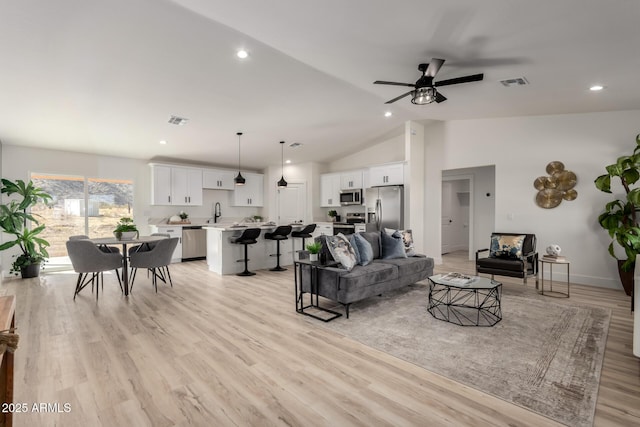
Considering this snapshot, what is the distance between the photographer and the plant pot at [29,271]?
18.5 feet

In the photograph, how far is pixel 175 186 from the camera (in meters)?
7.70

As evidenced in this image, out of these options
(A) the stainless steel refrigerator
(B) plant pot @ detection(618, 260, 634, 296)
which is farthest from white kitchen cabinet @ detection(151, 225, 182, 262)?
(B) plant pot @ detection(618, 260, 634, 296)

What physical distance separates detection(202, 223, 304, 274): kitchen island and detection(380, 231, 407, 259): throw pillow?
2.27 m

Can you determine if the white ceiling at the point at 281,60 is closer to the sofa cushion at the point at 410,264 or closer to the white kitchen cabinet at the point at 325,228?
the sofa cushion at the point at 410,264

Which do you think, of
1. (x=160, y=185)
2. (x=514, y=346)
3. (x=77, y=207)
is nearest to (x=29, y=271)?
(x=77, y=207)

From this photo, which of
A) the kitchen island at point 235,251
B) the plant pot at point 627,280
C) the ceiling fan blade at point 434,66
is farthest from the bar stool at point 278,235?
the plant pot at point 627,280

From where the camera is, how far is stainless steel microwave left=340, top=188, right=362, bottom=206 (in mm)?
8070

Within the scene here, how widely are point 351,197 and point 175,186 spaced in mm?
4444

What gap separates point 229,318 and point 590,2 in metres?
4.31

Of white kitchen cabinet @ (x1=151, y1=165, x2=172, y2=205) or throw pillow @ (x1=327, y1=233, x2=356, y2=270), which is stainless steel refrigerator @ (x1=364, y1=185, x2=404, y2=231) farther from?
white kitchen cabinet @ (x1=151, y1=165, x2=172, y2=205)

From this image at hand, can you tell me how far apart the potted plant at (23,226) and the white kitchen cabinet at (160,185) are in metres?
1.93

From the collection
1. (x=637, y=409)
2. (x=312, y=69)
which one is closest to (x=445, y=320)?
(x=637, y=409)

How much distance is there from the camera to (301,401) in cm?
206

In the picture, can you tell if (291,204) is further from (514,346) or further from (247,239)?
(514,346)
